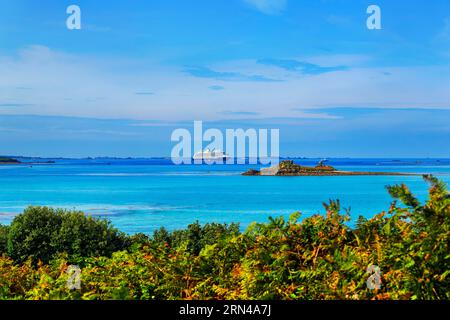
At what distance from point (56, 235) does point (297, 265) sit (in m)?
9.37

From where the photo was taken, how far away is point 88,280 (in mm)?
3965

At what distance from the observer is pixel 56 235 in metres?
12.2

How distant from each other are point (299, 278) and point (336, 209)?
728 mm

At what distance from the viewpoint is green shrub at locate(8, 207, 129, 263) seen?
1200 cm

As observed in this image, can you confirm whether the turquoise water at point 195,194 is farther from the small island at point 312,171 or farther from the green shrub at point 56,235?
the green shrub at point 56,235

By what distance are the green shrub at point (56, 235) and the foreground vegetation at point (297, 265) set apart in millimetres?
7820

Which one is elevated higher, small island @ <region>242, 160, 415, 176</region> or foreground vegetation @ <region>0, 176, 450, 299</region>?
small island @ <region>242, 160, 415, 176</region>

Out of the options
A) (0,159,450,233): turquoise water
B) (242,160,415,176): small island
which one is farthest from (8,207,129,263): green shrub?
(242,160,415,176): small island

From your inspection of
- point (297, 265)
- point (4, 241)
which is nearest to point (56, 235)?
point (4, 241)

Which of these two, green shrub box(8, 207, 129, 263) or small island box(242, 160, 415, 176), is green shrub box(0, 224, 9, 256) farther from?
small island box(242, 160, 415, 176)

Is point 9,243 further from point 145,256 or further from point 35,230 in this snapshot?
point 145,256

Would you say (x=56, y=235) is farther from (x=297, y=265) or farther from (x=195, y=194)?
(x=195, y=194)

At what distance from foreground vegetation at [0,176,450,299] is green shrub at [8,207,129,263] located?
7.82m
